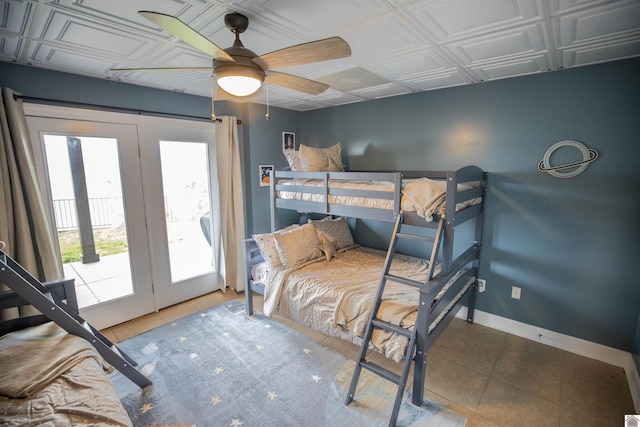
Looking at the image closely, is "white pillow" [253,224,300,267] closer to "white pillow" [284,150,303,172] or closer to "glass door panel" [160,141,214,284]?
"white pillow" [284,150,303,172]

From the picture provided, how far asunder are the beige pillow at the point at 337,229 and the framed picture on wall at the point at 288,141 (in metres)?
1.23

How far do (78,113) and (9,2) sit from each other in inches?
51.9

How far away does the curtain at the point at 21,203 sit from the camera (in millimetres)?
2135

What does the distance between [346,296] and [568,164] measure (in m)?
2.12

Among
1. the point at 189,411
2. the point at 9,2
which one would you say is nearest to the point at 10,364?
the point at 189,411

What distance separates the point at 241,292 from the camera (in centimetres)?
373

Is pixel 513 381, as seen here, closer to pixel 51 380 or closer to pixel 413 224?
pixel 413 224

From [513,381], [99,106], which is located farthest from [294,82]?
[513,381]

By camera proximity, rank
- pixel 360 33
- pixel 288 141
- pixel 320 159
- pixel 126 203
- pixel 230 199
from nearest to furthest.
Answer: pixel 360 33 → pixel 126 203 → pixel 320 159 → pixel 230 199 → pixel 288 141

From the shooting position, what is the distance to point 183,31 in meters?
1.14

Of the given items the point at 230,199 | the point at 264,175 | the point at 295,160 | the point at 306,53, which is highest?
the point at 306,53

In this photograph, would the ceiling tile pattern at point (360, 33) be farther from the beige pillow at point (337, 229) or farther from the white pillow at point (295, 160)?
the beige pillow at point (337, 229)

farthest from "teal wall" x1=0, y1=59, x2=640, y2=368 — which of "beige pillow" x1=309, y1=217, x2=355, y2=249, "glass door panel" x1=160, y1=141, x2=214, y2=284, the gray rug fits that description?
the gray rug

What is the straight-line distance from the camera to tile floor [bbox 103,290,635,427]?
6.22 feet
